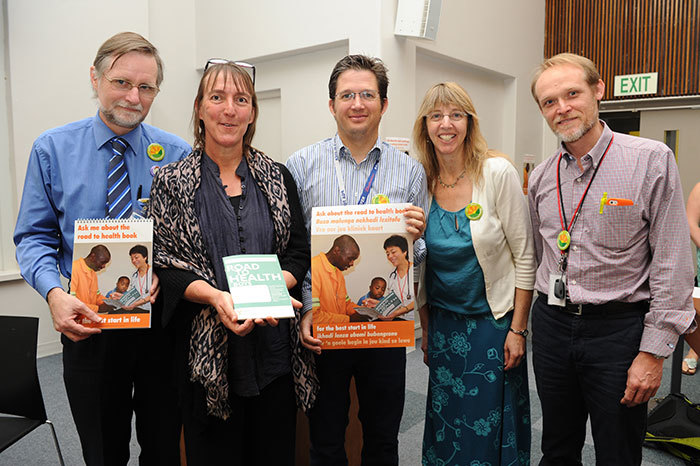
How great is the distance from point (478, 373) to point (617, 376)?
51 centimetres

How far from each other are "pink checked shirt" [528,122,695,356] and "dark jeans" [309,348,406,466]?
2.30 feet

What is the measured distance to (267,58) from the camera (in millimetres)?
5230

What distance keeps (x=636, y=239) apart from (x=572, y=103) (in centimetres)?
52

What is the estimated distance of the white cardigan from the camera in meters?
1.94

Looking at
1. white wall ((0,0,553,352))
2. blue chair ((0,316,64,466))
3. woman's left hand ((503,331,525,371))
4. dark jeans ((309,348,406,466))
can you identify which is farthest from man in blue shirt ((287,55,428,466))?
white wall ((0,0,553,352))

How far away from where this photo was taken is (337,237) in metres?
1.59

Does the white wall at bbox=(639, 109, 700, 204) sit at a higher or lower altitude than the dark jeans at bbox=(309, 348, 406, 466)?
higher

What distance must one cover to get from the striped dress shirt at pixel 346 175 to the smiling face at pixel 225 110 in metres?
0.34

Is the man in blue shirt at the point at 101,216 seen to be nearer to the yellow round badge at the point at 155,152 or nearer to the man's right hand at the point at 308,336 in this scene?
the yellow round badge at the point at 155,152

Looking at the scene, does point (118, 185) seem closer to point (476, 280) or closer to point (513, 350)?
point (476, 280)

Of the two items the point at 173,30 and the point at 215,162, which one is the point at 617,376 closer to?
the point at 215,162

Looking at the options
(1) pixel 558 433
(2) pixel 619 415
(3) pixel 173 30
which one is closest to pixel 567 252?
(2) pixel 619 415

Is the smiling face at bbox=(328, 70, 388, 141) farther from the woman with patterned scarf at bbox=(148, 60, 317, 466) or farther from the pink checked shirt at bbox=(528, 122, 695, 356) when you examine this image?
the pink checked shirt at bbox=(528, 122, 695, 356)

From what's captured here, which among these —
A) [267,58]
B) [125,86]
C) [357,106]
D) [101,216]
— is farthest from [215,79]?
[267,58]
